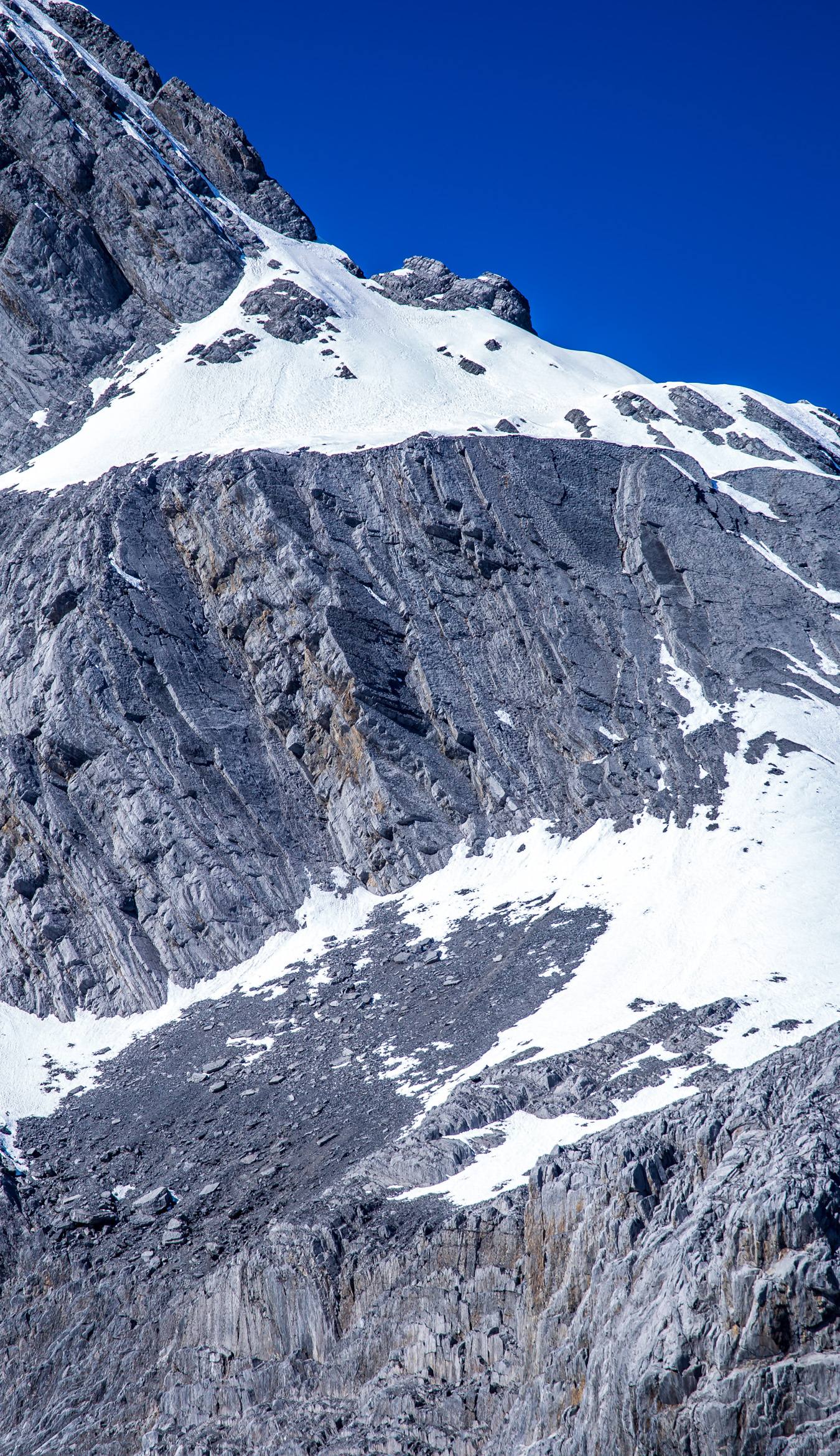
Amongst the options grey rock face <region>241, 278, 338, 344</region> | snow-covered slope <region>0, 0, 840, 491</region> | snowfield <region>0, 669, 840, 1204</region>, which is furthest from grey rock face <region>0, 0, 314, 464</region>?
snowfield <region>0, 669, 840, 1204</region>

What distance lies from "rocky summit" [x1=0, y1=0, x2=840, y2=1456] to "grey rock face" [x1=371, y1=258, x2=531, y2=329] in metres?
5.53

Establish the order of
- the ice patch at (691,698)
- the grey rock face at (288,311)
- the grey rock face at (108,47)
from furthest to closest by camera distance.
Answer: the grey rock face at (108,47)
the grey rock face at (288,311)
the ice patch at (691,698)

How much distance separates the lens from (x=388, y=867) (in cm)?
4628

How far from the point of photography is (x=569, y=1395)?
17.5m

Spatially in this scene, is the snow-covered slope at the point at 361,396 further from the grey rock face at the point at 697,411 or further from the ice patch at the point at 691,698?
the ice patch at the point at 691,698

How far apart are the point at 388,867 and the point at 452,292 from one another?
57.0 metres

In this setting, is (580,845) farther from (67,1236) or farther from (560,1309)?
(560,1309)

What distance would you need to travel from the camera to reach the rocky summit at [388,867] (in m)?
20.6

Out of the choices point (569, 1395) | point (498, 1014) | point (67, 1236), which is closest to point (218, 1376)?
point (67, 1236)

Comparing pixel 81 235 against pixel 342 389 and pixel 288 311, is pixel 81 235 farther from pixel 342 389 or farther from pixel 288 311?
pixel 342 389

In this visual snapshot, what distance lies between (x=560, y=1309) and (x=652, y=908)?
2102cm

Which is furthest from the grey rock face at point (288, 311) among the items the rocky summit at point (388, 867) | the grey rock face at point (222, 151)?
the grey rock face at point (222, 151)

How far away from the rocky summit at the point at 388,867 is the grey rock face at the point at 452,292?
553 centimetres

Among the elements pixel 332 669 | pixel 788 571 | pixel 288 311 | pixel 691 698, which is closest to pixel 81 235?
pixel 288 311
